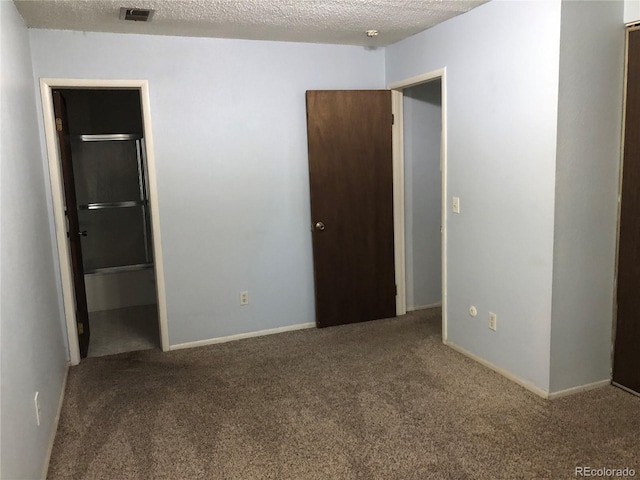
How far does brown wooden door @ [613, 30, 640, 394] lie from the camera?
2.88 m

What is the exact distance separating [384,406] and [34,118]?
281 centimetres

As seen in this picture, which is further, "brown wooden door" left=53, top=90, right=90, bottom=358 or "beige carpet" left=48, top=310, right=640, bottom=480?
"brown wooden door" left=53, top=90, right=90, bottom=358

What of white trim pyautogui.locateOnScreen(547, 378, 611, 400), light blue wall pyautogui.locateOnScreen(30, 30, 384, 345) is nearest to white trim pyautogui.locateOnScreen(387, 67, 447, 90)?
light blue wall pyautogui.locateOnScreen(30, 30, 384, 345)

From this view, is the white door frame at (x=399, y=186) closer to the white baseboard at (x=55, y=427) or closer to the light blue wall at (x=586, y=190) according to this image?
the light blue wall at (x=586, y=190)

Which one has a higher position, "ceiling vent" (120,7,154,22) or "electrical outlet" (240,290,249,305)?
"ceiling vent" (120,7,154,22)

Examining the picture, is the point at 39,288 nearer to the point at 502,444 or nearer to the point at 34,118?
the point at 34,118

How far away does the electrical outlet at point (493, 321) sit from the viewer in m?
3.37

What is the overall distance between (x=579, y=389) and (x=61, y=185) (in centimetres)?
358

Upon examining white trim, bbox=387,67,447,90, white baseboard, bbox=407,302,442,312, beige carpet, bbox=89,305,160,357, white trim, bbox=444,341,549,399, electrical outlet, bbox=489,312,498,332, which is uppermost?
white trim, bbox=387,67,447,90

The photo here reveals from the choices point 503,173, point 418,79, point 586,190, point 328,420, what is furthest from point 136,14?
point 586,190

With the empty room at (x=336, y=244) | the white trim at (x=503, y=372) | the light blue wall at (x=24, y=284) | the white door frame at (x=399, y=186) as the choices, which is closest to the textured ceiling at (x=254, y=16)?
the empty room at (x=336, y=244)

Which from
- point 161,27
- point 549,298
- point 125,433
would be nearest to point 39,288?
point 125,433

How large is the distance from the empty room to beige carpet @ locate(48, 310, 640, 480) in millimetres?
16

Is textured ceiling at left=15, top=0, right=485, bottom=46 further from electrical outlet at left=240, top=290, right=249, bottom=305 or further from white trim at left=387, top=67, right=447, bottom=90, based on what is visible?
electrical outlet at left=240, top=290, right=249, bottom=305
